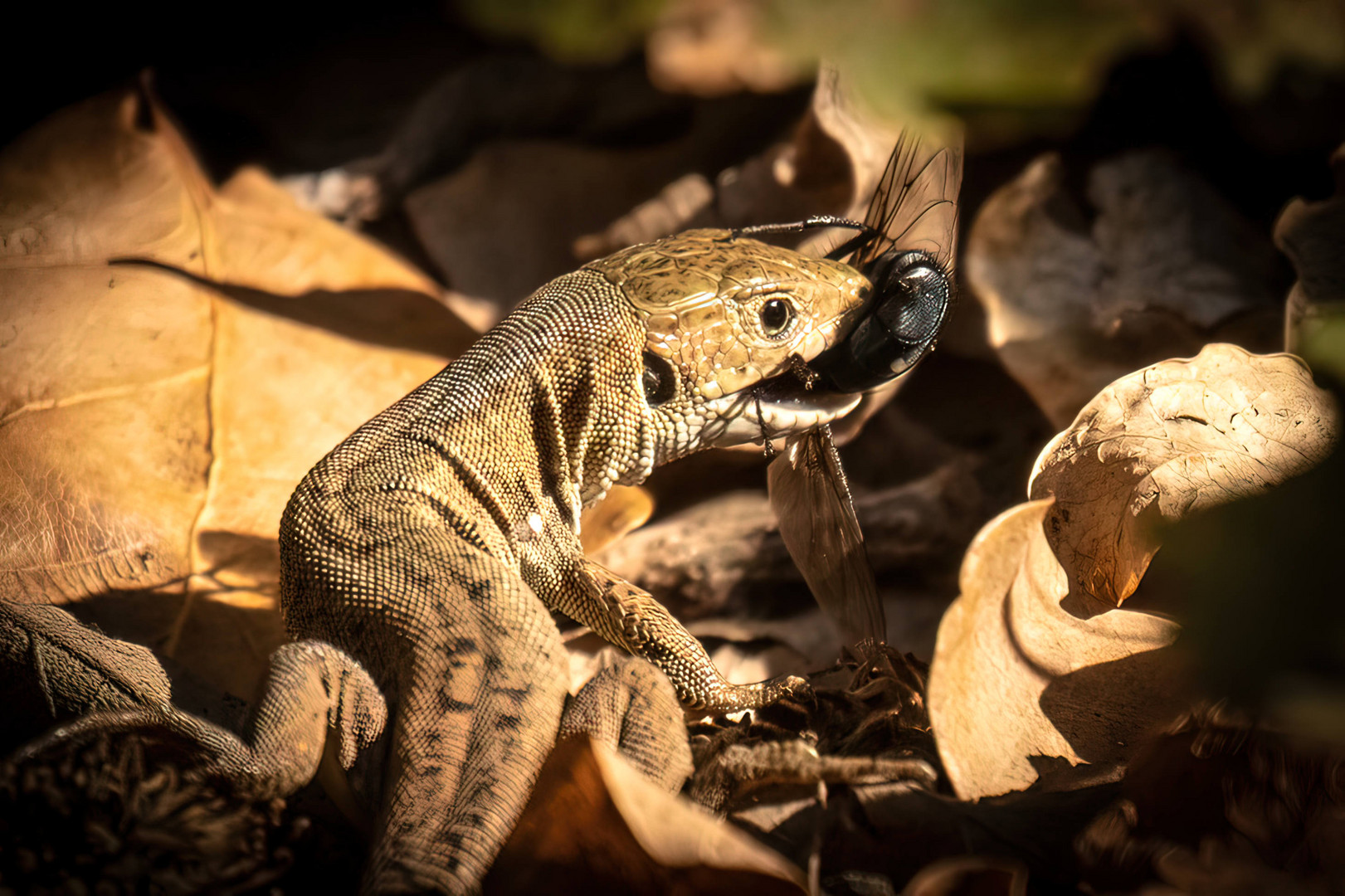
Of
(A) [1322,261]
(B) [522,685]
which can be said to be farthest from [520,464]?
(A) [1322,261]

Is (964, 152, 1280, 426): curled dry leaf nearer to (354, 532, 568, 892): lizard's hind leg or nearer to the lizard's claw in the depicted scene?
the lizard's claw

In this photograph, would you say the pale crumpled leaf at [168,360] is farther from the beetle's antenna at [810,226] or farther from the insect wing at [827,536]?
the insect wing at [827,536]

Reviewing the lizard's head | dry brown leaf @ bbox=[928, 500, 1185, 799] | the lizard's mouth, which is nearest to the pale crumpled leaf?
the lizard's head

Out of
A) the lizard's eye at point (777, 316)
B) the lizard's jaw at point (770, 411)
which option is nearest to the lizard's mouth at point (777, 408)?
the lizard's jaw at point (770, 411)

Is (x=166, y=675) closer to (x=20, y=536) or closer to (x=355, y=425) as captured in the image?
(x=20, y=536)

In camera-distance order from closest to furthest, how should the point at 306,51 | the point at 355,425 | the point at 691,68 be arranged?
the point at 691,68 → the point at 306,51 → the point at 355,425

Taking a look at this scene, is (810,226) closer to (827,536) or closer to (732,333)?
(732,333)
